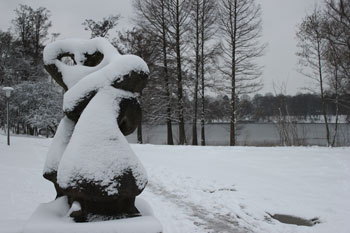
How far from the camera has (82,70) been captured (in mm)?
3896

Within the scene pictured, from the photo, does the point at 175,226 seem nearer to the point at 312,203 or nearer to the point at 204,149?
the point at 312,203

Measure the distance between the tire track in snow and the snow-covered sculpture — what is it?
246 centimetres

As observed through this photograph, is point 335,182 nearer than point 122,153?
No

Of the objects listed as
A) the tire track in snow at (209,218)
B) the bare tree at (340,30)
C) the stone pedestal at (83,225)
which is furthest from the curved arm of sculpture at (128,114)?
the bare tree at (340,30)

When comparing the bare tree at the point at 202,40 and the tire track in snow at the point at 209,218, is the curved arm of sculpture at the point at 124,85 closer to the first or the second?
the tire track in snow at the point at 209,218

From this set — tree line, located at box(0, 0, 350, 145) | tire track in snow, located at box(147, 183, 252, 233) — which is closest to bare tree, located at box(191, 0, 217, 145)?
tree line, located at box(0, 0, 350, 145)

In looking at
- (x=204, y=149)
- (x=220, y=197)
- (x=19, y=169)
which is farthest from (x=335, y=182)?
(x=19, y=169)

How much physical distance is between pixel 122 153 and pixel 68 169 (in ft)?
1.86

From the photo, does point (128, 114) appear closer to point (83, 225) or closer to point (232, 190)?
point (83, 225)

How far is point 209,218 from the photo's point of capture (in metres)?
5.70

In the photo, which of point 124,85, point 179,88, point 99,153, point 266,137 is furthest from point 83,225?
point 266,137

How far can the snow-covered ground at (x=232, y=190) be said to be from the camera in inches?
211

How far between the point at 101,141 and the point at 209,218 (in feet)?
11.2

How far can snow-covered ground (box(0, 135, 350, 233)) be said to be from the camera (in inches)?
211
